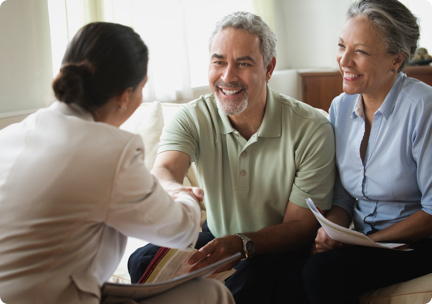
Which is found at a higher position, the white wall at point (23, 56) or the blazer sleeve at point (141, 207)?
the white wall at point (23, 56)

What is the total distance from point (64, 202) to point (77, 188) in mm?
38

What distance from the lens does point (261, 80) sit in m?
1.64

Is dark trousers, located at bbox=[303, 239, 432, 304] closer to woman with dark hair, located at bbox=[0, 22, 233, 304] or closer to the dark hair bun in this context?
woman with dark hair, located at bbox=[0, 22, 233, 304]

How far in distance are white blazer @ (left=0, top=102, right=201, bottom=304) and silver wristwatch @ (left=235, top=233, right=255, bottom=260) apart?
2.01ft

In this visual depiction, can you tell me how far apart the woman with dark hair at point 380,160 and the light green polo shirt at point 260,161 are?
10cm

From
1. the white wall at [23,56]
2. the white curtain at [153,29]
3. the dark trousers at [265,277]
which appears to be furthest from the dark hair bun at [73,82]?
the white curtain at [153,29]

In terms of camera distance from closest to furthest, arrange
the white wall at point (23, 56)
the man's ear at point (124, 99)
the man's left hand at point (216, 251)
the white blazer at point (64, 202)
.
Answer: the white blazer at point (64, 202)
the man's ear at point (124, 99)
the man's left hand at point (216, 251)
the white wall at point (23, 56)

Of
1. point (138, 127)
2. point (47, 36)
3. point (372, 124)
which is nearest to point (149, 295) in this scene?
point (372, 124)

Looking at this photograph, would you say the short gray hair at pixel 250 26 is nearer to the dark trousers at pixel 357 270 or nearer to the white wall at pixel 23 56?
the dark trousers at pixel 357 270

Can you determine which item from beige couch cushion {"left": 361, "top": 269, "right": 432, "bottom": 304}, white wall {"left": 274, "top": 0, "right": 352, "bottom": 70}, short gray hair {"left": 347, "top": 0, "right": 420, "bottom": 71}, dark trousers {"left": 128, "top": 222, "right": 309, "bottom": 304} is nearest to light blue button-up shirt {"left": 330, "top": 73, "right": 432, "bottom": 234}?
short gray hair {"left": 347, "top": 0, "right": 420, "bottom": 71}

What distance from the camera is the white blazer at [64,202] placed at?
0.78 meters

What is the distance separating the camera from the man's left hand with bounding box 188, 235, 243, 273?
1.26m

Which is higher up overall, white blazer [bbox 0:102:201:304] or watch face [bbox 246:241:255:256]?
white blazer [bbox 0:102:201:304]

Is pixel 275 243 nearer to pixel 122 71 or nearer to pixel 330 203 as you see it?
pixel 330 203
